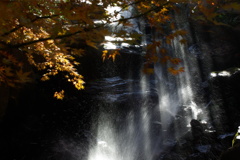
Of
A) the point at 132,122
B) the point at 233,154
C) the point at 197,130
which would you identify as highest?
the point at 132,122

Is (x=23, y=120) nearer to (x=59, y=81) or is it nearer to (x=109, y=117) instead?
(x=59, y=81)

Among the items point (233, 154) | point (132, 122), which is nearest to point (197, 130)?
point (132, 122)

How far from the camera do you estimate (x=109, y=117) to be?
8.80 meters

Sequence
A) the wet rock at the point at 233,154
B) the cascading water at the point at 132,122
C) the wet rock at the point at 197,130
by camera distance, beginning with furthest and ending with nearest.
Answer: the wet rock at the point at 197,130, the cascading water at the point at 132,122, the wet rock at the point at 233,154

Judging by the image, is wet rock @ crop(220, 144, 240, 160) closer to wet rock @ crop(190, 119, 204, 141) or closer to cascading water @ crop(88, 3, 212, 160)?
cascading water @ crop(88, 3, 212, 160)

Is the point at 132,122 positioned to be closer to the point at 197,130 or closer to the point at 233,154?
the point at 197,130

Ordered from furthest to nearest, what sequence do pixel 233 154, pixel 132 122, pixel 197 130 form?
pixel 132 122 → pixel 197 130 → pixel 233 154

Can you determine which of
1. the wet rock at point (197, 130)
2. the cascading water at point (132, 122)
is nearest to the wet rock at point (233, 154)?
the cascading water at point (132, 122)

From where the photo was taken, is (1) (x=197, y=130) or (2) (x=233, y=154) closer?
(2) (x=233, y=154)

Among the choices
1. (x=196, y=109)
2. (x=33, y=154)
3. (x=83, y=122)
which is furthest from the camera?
(x=196, y=109)

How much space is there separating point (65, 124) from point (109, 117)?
197 cm

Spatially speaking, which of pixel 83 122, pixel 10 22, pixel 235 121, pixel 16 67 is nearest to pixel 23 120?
pixel 16 67

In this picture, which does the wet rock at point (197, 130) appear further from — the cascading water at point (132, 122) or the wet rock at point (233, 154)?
the wet rock at point (233, 154)

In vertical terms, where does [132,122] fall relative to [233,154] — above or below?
above
